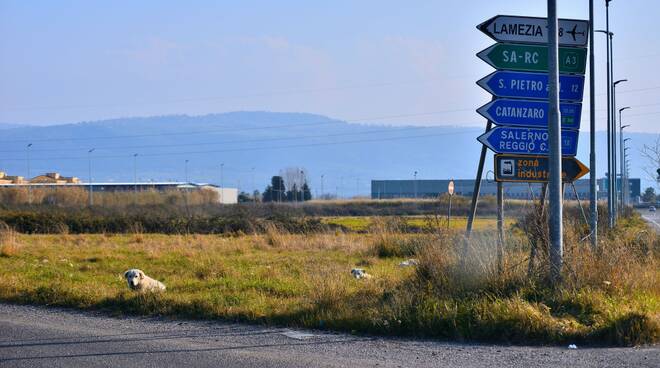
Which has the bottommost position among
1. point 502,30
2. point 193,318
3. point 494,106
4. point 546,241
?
point 193,318

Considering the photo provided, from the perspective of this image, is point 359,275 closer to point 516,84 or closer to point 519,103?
point 519,103

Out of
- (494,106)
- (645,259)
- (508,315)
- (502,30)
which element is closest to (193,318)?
(508,315)

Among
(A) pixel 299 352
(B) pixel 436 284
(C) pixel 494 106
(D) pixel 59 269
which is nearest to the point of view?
(A) pixel 299 352

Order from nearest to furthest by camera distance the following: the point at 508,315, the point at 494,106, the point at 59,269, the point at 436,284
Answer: the point at 508,315 → the point at 436,284 → the point at 494,106 → the point at 59,269

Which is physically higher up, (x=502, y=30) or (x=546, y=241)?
(x=502, y=30)

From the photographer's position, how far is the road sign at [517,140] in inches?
488

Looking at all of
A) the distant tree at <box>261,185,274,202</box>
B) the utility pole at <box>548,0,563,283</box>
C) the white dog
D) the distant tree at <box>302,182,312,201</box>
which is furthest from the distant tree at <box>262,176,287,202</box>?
the utility pole at <box>548,0,563,283</box>

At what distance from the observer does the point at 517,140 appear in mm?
12461

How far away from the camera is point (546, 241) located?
11.8 m

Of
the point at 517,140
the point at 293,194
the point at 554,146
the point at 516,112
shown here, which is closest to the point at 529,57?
the point at 516,112

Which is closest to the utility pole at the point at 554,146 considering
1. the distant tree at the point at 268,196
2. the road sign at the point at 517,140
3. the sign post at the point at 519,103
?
the sign post at the point at 519,103

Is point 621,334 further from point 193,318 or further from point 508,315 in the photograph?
point 193,318

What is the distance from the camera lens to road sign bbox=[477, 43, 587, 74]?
12422 millimetres

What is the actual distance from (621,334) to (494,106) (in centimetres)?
413
